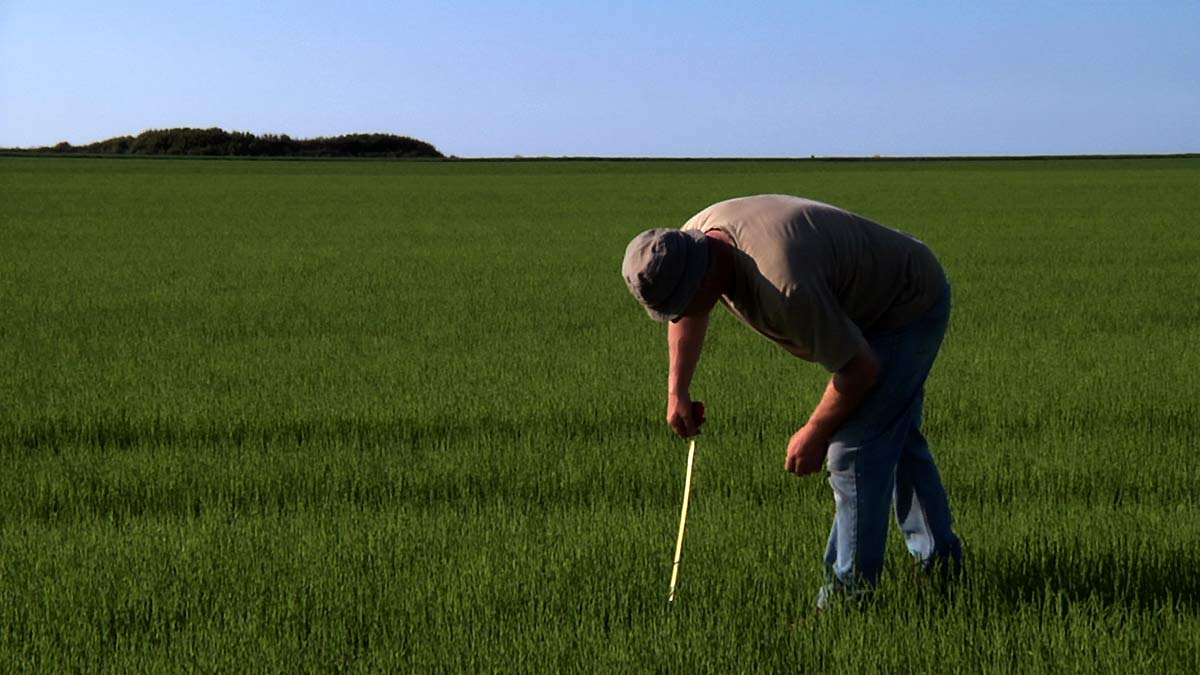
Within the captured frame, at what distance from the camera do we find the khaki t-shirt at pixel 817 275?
381 centimetres

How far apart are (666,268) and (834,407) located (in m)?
0.82

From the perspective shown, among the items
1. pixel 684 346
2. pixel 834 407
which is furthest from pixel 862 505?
pixel 684 346

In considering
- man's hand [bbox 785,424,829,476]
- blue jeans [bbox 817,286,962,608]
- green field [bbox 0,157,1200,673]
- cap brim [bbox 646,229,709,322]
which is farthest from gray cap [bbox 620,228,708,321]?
green field [bbox 0,157,1200,673]

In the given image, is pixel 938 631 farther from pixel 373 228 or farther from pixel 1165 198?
pixel 1165 198

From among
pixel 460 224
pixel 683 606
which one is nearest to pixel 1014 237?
pixel 460 224

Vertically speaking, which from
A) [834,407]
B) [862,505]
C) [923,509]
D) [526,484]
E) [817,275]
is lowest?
[526,484]

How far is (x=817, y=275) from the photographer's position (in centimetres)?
386

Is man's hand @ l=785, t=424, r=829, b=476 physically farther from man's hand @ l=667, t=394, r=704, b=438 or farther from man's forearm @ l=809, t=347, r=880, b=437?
man's hand @ l=667, t=394, r=704, b=438

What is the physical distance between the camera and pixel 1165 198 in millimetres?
38875

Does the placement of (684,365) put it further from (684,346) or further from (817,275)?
(817,275)

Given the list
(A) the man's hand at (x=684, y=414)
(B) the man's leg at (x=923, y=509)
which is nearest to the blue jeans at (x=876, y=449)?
(B) the man's leg at (x=923, y=509)

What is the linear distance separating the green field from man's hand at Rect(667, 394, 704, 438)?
23.3 inches

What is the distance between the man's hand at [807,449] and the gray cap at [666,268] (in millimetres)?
691

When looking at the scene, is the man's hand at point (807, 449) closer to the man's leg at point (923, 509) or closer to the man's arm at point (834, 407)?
the man's arm at point (834, 407)
